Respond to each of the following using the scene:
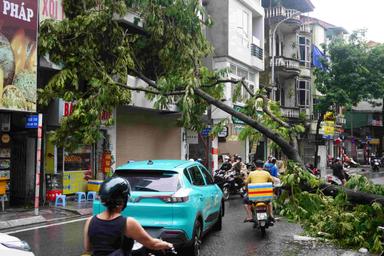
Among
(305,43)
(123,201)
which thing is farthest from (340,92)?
(123,201)

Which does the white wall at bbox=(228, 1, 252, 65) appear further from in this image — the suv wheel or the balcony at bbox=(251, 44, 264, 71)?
the suv wheel

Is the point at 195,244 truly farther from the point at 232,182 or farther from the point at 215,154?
the point at 215,154

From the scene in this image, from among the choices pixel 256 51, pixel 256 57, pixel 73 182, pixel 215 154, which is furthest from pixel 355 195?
pixel 256 51

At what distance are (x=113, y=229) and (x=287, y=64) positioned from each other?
32797mm

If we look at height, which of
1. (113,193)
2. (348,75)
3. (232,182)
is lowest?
(232,182)

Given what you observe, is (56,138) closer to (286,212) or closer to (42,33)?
(42,33)

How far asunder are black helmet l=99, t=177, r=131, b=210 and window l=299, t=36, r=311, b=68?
120 ft

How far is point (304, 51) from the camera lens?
38.5 metres

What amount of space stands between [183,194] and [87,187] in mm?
10098

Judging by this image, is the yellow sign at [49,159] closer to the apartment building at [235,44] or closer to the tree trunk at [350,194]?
the apartment building at [235,44]

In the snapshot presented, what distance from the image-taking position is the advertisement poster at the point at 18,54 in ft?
41.9

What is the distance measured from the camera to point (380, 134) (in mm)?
59469

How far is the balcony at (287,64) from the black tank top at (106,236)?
104 ft

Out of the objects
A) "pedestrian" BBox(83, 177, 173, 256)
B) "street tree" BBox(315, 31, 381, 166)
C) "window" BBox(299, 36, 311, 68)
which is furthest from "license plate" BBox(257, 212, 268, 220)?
"window" BBox(299, 36, 311, 68)
